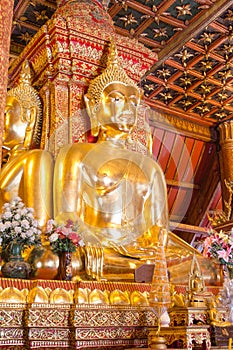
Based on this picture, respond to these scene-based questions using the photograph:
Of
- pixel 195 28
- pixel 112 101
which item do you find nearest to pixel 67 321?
pixel 112 101

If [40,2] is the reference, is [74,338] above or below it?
below

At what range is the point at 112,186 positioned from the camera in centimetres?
430

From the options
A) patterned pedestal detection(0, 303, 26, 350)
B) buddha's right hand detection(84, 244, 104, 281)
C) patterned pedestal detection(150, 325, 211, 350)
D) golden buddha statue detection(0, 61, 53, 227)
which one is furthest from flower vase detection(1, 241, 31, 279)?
patterned pedestal detection(150, 325, 211, 350)

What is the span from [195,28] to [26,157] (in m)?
2.88

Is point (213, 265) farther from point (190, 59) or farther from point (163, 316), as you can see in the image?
point (190, 59)

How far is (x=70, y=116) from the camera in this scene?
4527 mm

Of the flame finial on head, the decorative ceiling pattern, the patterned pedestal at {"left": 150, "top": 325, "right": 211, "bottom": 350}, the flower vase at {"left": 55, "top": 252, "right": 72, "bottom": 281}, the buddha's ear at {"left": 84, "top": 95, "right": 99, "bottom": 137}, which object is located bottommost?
the patterned pedestal at {"left": 150, "top": 325, "right": 211, "bottom": 350}

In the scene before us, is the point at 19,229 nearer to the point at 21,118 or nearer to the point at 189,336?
the point at 189,336

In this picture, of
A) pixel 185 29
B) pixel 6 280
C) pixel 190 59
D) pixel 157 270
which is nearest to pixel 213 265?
pixel 157 270

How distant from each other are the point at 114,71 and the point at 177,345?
2637 mm

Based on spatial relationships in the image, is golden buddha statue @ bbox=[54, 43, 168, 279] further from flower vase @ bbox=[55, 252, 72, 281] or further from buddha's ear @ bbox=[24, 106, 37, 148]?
buddha's ear @ bbox=[24, 106, 37, 148]

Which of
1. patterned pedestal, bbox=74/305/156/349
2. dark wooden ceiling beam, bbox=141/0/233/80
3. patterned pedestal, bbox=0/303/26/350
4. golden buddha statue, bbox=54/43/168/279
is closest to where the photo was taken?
patterned pedestal, bbox=0/303/26/350

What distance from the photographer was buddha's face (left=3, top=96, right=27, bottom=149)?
15.1ft

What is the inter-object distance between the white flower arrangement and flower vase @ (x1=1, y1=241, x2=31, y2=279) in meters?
0.04
